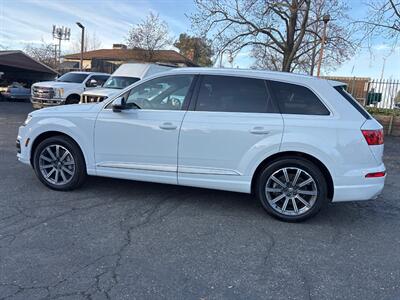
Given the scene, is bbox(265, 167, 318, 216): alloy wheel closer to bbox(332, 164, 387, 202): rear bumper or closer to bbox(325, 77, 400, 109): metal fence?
bbox(332, 164, 387, 202): rear bumper

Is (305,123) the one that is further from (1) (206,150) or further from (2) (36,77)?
(2) (36,77)

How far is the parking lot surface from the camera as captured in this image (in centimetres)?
281

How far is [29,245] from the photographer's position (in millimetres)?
3359

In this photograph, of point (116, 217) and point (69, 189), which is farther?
point (69, 189)

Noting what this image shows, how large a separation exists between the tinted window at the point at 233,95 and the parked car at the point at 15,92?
20.5 m

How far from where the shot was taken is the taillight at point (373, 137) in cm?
396

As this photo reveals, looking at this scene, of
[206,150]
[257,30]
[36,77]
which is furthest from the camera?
[36,77]

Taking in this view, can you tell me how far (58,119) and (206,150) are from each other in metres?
2.18

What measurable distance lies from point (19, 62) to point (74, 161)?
93.1 feet

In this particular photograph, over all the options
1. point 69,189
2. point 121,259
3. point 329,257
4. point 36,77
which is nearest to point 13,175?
point 69,189

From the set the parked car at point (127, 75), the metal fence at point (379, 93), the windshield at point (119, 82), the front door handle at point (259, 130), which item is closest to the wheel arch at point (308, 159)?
the front door handle at point (259, 130)

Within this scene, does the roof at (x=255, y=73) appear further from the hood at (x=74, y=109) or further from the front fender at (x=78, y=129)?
the front fender at (x=78, y=129)

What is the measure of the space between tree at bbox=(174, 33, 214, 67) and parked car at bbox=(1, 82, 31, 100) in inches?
445

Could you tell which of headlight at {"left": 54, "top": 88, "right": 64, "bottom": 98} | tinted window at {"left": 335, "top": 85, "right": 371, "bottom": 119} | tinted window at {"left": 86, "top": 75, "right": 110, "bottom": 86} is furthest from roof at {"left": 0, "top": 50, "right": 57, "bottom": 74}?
tinted window at {"left": 335, "top": 85, "right": 371, "bottom": 119}
